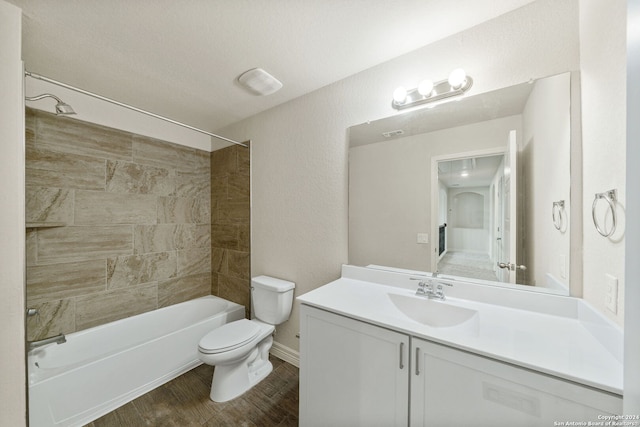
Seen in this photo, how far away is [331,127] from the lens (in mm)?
1835

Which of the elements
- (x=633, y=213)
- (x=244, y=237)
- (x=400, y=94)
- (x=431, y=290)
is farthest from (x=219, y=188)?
(x=633, y=213)

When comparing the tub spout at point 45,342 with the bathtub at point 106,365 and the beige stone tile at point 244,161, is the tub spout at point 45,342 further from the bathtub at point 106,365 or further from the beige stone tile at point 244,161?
the beige stone tile at point 244,161

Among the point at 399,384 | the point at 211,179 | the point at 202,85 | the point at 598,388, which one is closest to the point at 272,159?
the point at 202,85

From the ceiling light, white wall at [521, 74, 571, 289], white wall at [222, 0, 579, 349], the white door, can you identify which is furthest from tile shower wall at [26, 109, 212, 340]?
white wall at [521, 74, 571, 289]

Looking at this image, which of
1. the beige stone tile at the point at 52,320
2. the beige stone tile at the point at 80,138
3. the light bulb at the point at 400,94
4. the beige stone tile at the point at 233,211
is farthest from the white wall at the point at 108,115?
the light bulb at the point at 400,94

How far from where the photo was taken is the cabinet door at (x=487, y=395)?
2.21 ft

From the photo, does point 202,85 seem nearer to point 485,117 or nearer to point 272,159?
point 272,159

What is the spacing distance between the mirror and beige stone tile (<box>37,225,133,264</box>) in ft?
7.18

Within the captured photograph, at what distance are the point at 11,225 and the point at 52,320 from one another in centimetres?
130

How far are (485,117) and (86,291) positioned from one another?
3.29 meters

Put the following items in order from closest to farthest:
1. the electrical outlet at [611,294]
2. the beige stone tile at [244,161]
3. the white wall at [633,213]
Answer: the white wall at [633,213], the electrical outlet at [611,294], the beige stone tile at [244,161]

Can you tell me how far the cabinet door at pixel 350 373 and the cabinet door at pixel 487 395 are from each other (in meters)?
0.07

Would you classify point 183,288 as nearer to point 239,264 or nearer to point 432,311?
point 239,264

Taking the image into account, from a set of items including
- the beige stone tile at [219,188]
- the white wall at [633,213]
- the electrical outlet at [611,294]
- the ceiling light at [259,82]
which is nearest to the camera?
the white wall at [633,213]
